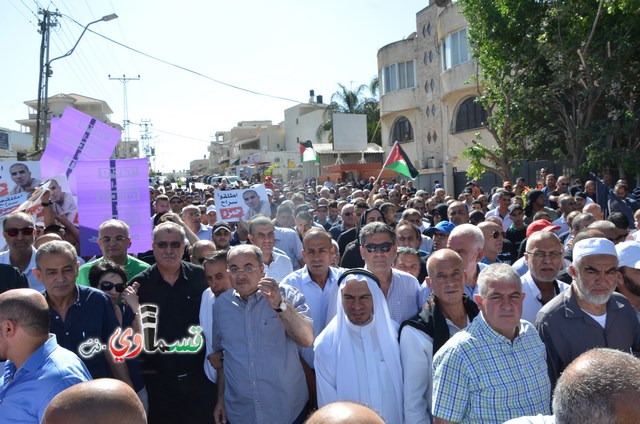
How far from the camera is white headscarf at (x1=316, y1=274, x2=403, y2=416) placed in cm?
348

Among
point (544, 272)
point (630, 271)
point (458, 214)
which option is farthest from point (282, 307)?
point (458, 214)

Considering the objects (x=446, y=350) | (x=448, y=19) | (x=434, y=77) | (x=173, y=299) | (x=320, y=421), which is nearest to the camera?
(x=320, y=421)

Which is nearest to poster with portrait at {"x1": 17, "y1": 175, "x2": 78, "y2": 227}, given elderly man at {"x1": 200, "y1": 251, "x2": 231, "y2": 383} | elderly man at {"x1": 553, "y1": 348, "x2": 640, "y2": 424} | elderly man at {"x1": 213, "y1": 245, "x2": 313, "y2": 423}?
elderly man at {"x1": 200, "y1": 251, "x2": 231, "y2": 383}

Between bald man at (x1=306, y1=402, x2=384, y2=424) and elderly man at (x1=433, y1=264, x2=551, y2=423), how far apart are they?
5.20ft

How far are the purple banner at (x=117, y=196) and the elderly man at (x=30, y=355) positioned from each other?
12.6ft

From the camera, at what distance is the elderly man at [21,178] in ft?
25.2

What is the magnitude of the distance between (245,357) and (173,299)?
1.00 m

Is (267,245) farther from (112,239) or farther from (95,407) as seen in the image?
(95,407)

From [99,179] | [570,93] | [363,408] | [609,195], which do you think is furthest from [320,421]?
[570,93]

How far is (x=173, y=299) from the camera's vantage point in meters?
4.62

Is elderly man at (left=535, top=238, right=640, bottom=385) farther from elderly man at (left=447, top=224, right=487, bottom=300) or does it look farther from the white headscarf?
elderly man at (left=447, top=224, right=487, bottom=300)

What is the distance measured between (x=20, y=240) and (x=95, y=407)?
423 centimetres

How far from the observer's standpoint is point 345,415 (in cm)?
154

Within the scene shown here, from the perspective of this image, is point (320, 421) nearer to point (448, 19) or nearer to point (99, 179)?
point (99, 179)
